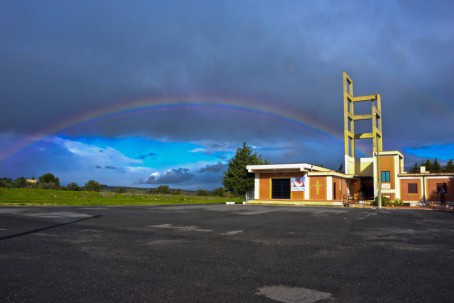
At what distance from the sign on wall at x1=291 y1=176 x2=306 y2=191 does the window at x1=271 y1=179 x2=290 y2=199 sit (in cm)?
91

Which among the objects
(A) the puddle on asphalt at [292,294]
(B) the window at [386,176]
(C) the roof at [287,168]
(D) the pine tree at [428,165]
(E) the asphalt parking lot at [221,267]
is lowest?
(A) the puddle on asphalt at [292,294]

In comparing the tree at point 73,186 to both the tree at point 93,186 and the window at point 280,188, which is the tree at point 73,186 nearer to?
the tree at point 93,186

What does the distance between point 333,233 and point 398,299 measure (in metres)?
9.47

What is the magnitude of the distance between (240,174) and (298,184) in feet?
65.3

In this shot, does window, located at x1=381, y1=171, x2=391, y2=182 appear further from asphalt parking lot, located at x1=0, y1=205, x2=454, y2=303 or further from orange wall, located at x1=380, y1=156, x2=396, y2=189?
asphalt parking lot, located at x1=0, y1=205, x2=454, y2=303

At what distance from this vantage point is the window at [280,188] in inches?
2041

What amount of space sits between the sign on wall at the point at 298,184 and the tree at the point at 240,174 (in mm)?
17509

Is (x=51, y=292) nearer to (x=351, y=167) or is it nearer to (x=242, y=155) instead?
(x=351, y=167)

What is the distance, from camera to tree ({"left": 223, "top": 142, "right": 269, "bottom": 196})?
6925 cm

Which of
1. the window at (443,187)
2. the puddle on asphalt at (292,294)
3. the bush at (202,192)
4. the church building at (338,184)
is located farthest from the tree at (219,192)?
the puddle on asphalt at (292,294)

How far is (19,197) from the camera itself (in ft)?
161

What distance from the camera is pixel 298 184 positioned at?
50781 millimetres

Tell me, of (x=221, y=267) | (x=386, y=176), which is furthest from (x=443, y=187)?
(x=221, y=267)

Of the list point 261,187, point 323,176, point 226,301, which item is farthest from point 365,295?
point 261,187
